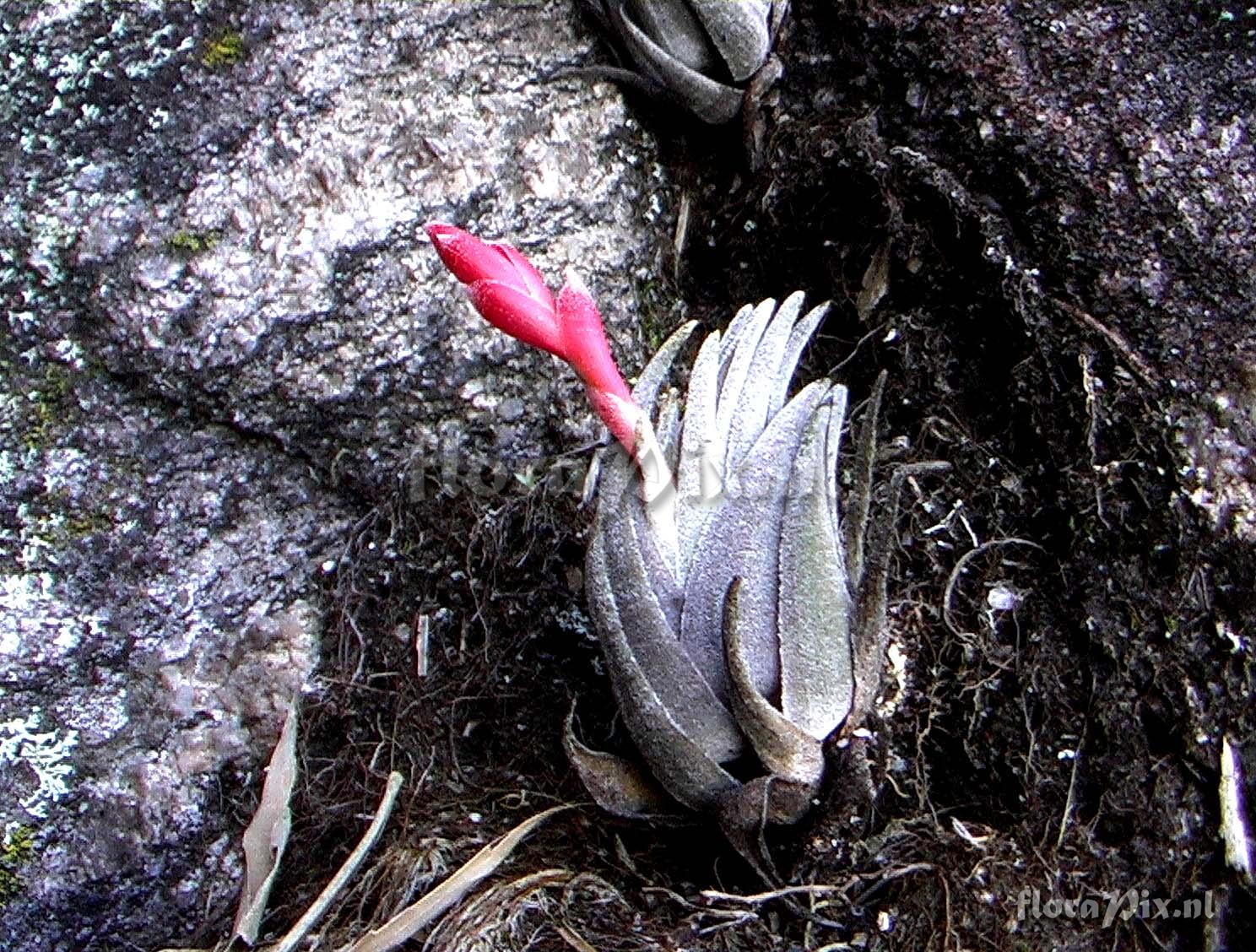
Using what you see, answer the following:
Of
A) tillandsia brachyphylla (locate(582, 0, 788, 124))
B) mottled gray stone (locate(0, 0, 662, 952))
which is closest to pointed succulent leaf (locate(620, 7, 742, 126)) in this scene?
tillandsia brachyphylla (locate(582, 0, 788, 124))

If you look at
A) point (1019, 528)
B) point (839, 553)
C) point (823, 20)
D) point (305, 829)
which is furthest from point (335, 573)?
point (823, 20)

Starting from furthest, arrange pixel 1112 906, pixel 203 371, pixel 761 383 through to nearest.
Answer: pixel 203 371
pixel 761 383
pixel 1112 906

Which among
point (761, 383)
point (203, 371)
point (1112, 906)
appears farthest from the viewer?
point (203, 371)

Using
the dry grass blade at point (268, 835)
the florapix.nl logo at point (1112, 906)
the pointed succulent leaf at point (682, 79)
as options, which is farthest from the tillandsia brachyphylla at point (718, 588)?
the pointed succulent leaf at point (682, 79)

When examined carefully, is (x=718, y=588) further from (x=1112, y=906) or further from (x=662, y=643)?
(x=1112, y=906)

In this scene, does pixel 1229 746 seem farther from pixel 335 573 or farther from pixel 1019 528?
pixel 335 573

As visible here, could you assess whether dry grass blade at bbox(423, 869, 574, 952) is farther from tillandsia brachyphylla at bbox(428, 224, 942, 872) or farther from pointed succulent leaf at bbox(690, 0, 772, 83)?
pointed succulent leaf at bbox(690, 0, 772, 83)

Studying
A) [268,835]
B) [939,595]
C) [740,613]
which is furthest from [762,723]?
[268,835]
